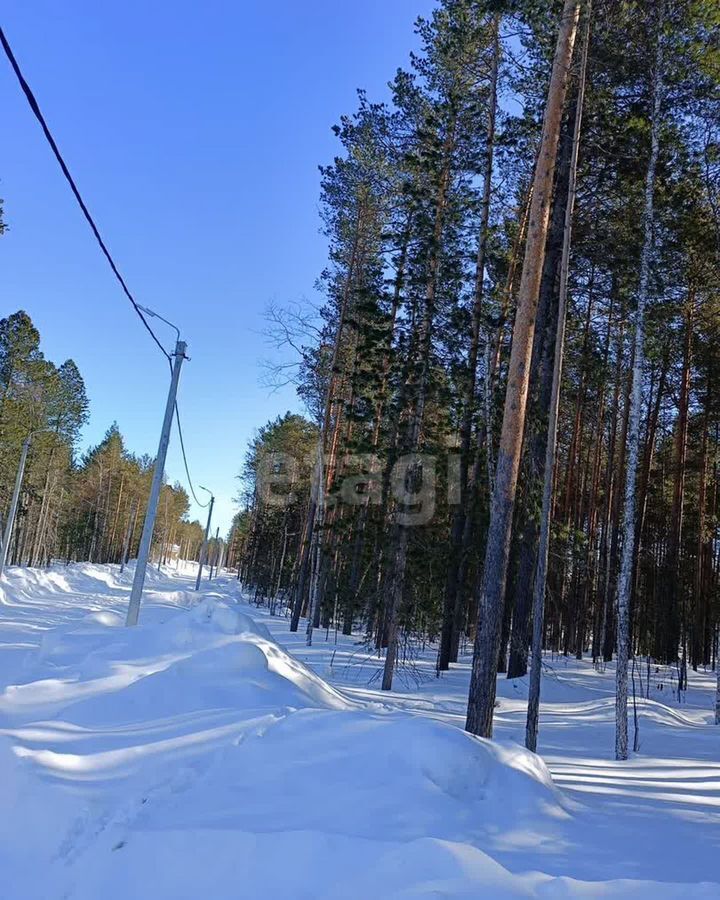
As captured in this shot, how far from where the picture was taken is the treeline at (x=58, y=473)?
30.0 metres

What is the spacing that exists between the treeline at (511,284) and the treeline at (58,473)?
58.2 ft

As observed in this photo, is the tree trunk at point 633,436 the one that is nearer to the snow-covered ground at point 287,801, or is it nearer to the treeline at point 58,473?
the snow-covered ground at point 287,801

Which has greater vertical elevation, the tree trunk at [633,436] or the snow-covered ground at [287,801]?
the tree trunk at [633,436]

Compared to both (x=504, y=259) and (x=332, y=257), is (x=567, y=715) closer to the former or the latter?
(x=504, y=259)

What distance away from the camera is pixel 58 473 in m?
46.1

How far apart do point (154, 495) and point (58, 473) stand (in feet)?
127

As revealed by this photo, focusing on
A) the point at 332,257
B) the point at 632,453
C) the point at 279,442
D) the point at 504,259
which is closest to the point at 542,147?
the point at 632,453

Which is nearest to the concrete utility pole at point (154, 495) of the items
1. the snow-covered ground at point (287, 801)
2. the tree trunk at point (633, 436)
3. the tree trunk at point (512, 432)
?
the snow-covered ground at point (287, 801)

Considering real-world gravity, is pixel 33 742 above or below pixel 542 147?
below

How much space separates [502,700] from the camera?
11.8 meters

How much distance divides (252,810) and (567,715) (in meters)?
9.19

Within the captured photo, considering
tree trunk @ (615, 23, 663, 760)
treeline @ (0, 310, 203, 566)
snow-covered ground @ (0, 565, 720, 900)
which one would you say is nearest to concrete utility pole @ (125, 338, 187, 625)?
snow-covered ground @ (0, 565, 720, 900)

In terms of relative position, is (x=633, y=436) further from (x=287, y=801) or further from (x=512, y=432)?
(x=287, y=801)

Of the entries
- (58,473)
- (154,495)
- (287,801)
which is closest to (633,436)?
(287,801)
